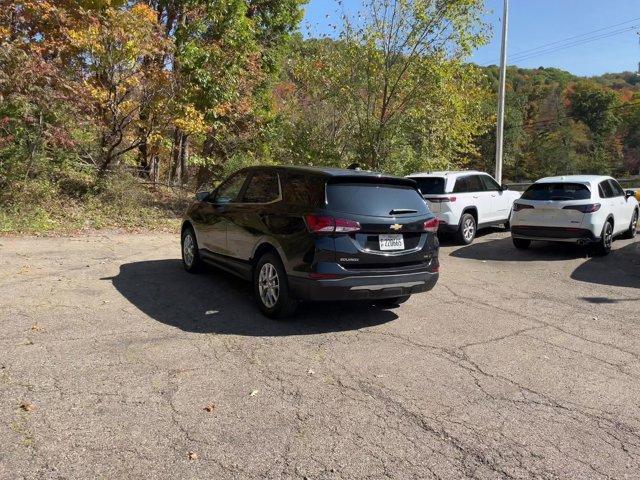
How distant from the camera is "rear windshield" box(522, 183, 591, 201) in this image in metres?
10.3

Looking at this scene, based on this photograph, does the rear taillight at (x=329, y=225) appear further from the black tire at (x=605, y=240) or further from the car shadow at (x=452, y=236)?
the car shadow at (x=452, y=236)

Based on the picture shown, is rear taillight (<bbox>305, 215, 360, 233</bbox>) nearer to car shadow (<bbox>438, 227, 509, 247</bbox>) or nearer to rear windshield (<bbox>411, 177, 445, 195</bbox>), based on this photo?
rear windshield (<bbox>411, 177, 445, 195</bbox>)

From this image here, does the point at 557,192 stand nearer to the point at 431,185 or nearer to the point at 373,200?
the point at 431,185

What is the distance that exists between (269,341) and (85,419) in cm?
196

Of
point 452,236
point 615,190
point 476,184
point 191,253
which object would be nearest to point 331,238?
point 191,253

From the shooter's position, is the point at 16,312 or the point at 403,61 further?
the point at 403,61

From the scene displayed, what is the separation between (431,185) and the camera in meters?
12.0

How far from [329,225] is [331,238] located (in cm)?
13

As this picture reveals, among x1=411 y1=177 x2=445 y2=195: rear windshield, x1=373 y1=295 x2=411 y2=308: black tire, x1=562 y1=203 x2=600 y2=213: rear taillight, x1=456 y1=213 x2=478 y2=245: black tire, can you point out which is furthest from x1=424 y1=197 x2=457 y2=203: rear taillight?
x1=373 y1=295 x2=411 y2=308: black tire

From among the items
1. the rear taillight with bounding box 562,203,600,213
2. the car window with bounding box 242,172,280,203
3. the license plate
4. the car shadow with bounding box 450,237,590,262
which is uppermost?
the car window with bounding box 242,172,280,203

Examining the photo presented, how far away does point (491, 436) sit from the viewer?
3.44 m

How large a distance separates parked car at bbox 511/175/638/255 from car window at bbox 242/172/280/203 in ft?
21.0

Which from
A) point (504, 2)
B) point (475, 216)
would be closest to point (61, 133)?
point (475, 216)

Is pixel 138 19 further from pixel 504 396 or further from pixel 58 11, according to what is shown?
pixel 504 396
